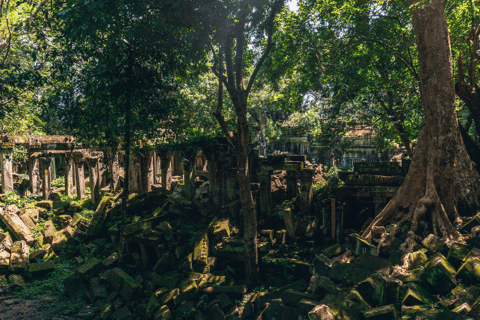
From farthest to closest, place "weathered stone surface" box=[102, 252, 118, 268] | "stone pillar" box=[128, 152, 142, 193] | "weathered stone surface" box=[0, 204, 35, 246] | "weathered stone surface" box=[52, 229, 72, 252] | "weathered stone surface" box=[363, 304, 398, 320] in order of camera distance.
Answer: "stone pillar" box=[128, 152, 142, 193], "weathered stone surface" box=[52, 229, 72, 252], "weathered stone surface" box=[0, 204, 35, 246], "weathered stone surface" box=[102, 252, 118, 268], "weathered stone surface" box=[363, 304, 398, 320]

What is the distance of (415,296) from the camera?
3.80 meters

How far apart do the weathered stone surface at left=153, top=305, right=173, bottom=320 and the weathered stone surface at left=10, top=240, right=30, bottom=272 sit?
528 centimetres

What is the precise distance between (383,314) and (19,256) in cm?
999

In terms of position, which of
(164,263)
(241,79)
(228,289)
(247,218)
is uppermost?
(241,79)

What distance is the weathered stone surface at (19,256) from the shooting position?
8.45 m

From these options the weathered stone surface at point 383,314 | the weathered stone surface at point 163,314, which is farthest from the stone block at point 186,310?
the weathered stone surface at point 383,314

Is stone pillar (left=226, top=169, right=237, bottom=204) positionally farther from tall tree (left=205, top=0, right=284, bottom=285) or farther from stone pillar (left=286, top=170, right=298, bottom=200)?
tall tree (left=205, top=0, right=284, bottom=285)

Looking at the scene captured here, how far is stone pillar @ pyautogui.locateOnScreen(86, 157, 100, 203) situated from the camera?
13.9 metres

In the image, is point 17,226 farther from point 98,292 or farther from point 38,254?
point 98,292

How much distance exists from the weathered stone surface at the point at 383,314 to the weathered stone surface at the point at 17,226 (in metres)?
10.9

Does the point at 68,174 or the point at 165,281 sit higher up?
the point at 68,174

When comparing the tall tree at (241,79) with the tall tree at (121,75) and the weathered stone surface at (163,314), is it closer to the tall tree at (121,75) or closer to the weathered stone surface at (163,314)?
the tall tree at (121,75)

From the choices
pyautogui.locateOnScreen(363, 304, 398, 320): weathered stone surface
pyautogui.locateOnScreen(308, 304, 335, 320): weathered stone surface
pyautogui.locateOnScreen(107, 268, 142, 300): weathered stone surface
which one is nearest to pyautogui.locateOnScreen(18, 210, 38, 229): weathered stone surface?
pyautogui.locateOnScreen(107, 268, 142, 300): weathered stone surface

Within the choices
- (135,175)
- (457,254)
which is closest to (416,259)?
(457,254)
